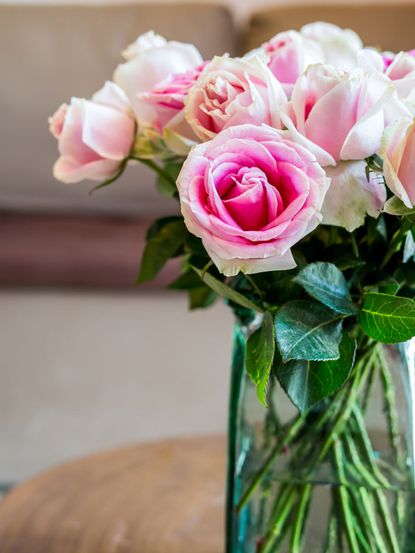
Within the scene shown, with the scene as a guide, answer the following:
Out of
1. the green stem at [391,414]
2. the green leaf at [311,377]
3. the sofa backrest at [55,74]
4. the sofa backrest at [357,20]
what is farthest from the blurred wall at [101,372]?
the green leaf at [311,377]

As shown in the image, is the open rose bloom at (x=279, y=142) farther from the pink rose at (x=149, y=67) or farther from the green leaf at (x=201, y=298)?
the green leaf at (x=201, y=298)

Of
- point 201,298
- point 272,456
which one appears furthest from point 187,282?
point 272,456

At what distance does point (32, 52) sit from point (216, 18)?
0.43m

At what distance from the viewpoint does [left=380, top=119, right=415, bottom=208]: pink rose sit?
17.7 inches

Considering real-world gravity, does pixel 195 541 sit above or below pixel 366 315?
below

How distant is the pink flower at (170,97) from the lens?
1.77ft

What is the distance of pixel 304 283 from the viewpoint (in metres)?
0.49

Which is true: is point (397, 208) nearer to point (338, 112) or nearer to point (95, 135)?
point (338, 112)

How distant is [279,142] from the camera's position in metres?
0.45

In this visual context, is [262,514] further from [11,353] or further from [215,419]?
[11,353]

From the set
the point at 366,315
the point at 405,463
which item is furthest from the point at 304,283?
the point at 405,463

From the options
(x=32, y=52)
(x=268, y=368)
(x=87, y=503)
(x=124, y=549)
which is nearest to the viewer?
(x=268, y=368)

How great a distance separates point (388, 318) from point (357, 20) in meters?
1.71

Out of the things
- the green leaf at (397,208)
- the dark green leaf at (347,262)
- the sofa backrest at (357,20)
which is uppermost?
the sofa backrest at (357,20)
